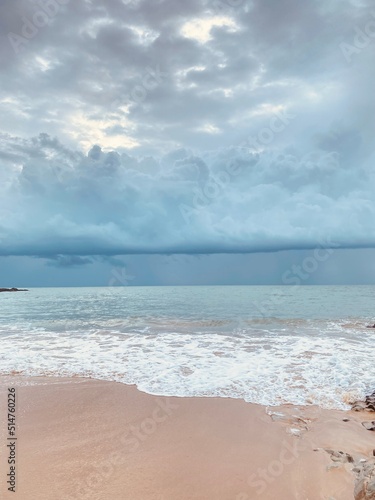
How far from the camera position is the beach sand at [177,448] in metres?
4.95

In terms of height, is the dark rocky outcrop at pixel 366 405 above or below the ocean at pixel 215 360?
above

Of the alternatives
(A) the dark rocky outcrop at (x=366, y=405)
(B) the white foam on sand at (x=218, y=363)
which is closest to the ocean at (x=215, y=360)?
(B) the white foam on sand at (x=218, y=363)

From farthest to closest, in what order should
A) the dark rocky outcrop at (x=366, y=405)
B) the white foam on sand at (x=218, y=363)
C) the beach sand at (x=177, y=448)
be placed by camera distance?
1. the white foam on sand at (x=218, y=363)
2. the dark rocky outcrop at (x=366, y=405)
3. the beach sand at (x=177, y=448)

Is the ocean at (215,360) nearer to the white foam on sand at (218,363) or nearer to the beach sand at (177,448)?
the white foam on sand at (218,363)

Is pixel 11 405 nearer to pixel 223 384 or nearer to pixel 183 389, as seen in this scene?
pixel 183 389

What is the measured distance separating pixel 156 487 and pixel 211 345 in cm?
1161

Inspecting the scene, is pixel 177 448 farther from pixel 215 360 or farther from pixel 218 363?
pixel 215 360

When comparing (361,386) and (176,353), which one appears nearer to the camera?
(361,386)

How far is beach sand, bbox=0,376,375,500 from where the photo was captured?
4.95 metres

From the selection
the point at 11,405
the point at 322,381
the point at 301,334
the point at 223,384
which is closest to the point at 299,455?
the point at 223,384

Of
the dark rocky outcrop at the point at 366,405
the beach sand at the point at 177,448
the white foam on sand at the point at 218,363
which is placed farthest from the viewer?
the white foam on sand at the point at 218,363

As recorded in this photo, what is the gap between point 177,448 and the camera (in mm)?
6145

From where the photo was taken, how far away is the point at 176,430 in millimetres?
6902

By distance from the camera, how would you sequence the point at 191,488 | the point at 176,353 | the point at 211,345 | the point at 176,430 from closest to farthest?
the point at 191,488
the point at 176,430
the point at 176,353
the point at 211,345
